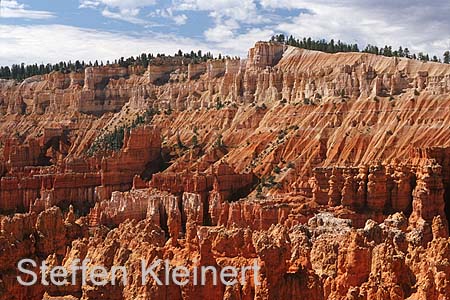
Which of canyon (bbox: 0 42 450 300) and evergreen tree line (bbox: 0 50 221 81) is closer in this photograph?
canyon (bbox: 0 42 450 300)

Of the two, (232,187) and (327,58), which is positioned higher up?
(327,58)

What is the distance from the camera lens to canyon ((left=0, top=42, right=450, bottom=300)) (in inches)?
1082

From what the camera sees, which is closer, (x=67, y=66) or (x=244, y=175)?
(x=244, y=175)

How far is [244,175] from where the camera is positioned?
252 feet

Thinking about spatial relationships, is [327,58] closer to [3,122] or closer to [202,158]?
[202,158]

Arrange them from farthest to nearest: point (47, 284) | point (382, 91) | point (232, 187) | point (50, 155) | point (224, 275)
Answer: point (50, 155) < point (382, 91) < point (232, 187) < point (224, 275) < point (47, 284)

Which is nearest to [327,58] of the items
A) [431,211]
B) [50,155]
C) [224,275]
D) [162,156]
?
[162,156]

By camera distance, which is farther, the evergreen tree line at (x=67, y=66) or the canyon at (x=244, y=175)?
the evergreen tree line at (x=67, y=66)

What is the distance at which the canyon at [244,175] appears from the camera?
90.2 feet

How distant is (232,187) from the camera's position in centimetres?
7444

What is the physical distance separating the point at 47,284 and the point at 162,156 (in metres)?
71.5

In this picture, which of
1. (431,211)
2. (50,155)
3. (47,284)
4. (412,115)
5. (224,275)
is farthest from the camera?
(50,155)

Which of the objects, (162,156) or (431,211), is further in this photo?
(162,156)

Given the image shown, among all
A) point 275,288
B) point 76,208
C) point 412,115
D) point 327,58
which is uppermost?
point 327,58
